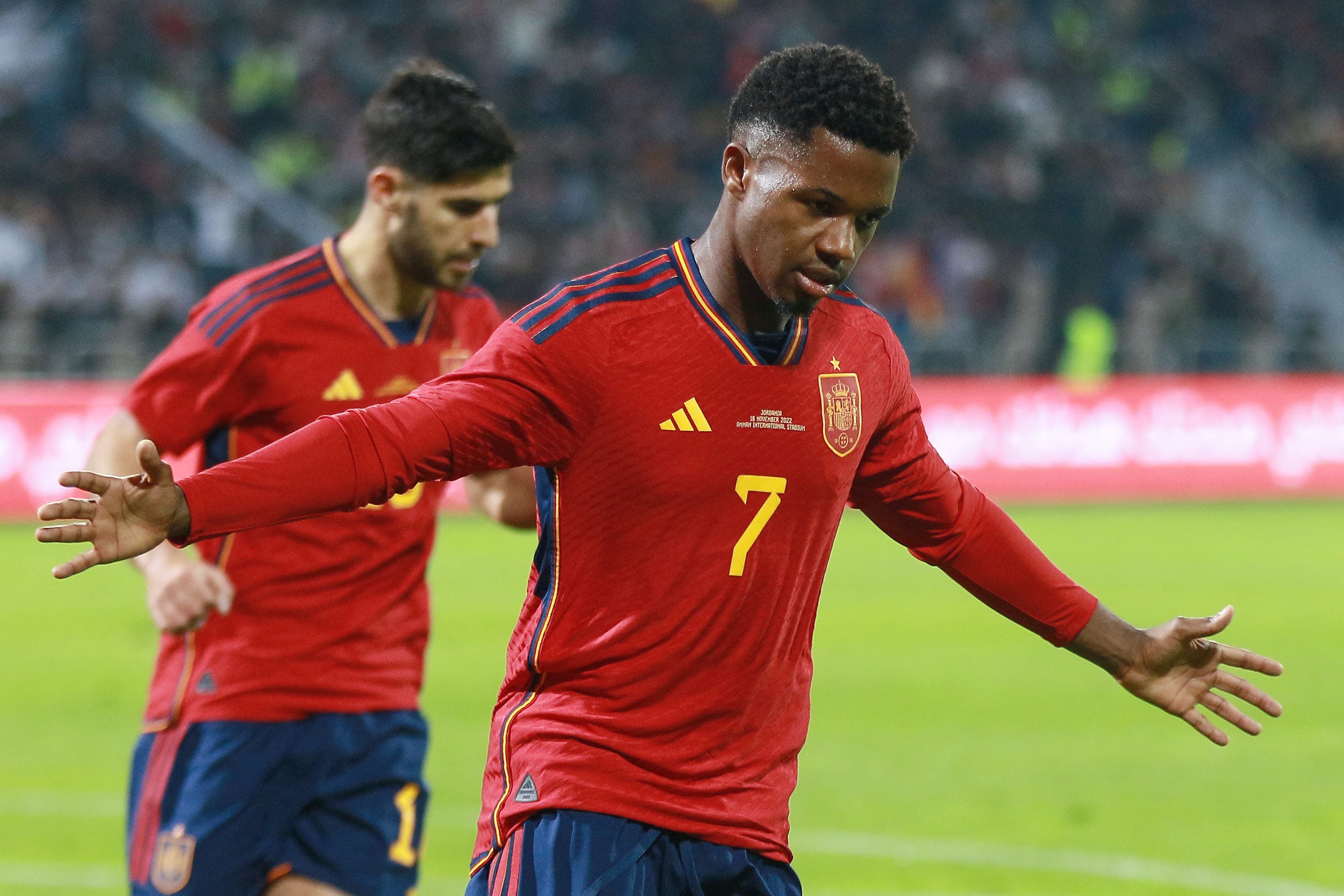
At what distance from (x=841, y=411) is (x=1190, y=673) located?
94 cm

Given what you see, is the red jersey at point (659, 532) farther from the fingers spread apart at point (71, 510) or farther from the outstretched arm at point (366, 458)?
the fingers spread apart at point (71, 510)

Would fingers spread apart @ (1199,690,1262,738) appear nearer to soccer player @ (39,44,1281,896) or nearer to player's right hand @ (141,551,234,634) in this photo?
soccer player @ (39,44,1281,896)

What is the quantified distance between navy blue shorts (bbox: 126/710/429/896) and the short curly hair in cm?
202

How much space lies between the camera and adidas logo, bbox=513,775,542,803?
2.96 metres

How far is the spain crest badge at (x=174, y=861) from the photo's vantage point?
4.19 metres

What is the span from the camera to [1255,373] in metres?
20.6

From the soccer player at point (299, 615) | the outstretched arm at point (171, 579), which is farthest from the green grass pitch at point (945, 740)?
the outstretched arm at point (171, 579)

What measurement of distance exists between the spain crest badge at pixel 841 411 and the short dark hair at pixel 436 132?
1827 millimetres

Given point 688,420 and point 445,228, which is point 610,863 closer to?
point 688,420

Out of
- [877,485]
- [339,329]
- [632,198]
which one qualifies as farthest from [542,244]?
[877,485]

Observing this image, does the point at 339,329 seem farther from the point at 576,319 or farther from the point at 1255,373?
the point at 1255,373

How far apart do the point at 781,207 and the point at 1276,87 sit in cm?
2500

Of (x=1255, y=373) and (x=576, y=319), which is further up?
(x=1255, y=373)

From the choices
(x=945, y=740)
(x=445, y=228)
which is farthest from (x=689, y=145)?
(x=445, y=228)
